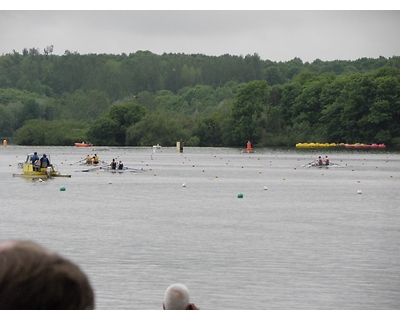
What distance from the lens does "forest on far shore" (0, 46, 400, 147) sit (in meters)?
97.0

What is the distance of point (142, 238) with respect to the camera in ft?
63.5

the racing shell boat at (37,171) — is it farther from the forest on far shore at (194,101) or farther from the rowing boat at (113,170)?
the forest on far shore at (194,101)

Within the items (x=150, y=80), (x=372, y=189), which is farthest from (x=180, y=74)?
(x=372, y=189)

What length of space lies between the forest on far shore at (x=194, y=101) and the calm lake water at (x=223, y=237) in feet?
188

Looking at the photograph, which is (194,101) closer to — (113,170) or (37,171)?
(113,170)

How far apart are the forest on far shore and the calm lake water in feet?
188

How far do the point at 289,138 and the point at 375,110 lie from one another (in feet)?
58.3

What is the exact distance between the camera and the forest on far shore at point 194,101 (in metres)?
97.0

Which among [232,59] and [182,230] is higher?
[232,59]

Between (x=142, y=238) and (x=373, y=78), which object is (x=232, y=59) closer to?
(x=373, y=78)

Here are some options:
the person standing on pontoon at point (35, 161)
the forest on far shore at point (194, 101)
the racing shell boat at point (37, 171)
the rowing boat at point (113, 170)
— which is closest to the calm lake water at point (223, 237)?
the racing shell boat at point (37, 171)

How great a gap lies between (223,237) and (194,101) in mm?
121763

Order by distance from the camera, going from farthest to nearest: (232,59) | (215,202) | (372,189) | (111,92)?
(232,59), (111,92), (372,189), (215,202)

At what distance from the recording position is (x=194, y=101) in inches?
5546
